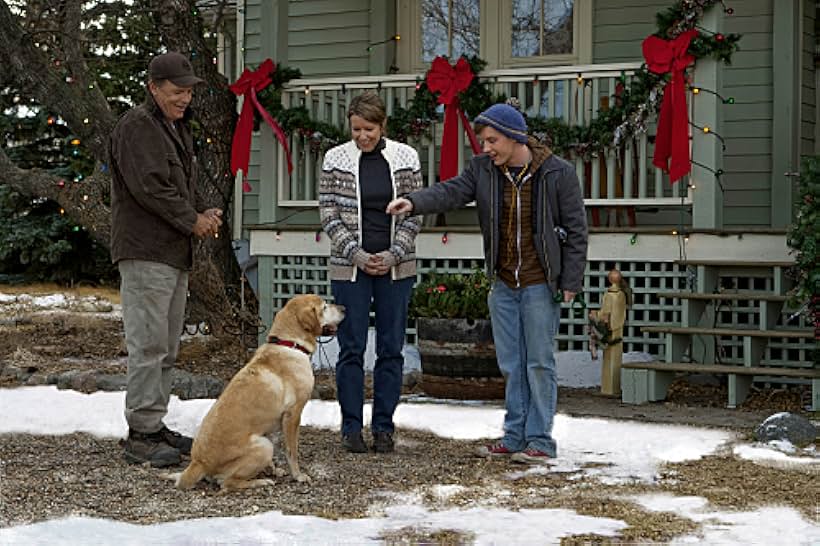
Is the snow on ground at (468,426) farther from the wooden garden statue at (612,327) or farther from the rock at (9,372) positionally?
the wooden garden statue at (612,327)

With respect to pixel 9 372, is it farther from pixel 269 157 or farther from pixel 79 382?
pixel 269 157

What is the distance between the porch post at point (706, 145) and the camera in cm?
838

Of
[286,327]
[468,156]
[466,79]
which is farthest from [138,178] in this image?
[468,156]

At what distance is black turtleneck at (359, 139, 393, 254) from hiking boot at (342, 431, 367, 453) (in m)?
0.94

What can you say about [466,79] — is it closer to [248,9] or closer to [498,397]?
[498,397]

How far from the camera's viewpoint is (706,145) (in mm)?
8430

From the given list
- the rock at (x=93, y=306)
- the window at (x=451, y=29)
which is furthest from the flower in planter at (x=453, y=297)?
the rock at (x=93, y=306)

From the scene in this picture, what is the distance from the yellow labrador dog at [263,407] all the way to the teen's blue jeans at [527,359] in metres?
0.84

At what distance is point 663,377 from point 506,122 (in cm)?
296

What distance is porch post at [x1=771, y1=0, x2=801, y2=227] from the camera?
9750 mm

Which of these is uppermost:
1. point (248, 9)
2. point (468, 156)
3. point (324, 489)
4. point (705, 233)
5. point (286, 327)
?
point (248, 9)

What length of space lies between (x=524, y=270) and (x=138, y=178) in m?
1.90

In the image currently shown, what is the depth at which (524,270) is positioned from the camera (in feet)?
19.2

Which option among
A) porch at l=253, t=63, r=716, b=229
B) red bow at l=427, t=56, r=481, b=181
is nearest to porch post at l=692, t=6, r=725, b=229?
porch at l=253, t=63, r=716, b=229
